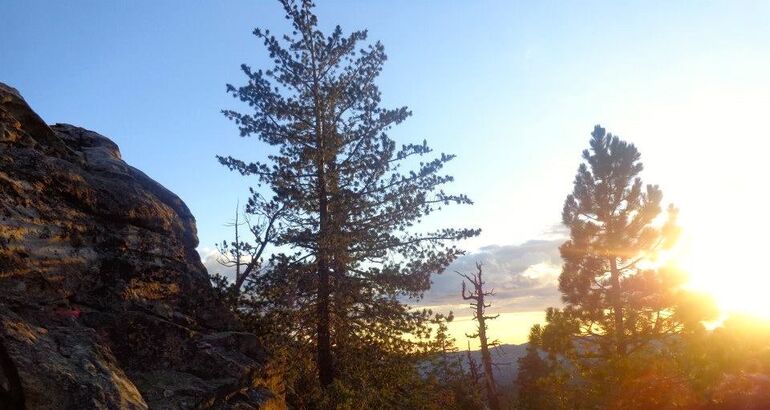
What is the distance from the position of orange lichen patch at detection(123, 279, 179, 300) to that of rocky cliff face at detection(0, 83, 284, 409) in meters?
0.02

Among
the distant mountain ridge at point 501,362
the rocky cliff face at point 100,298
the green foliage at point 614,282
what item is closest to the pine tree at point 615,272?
the green foliage at point 614,282

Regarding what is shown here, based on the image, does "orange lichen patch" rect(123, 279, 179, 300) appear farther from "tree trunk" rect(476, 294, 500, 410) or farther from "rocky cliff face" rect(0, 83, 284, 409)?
"tree trunk" rect(476, 294, 500, 410)

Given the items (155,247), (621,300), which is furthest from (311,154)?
(621,300)

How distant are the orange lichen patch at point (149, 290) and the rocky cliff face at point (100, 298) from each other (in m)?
0.02

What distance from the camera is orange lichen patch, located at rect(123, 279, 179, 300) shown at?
8616 millimetres

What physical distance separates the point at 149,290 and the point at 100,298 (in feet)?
3.29

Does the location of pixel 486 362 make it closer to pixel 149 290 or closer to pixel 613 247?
pixel 613 247

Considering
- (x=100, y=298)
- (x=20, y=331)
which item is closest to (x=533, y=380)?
(x=100, y=298)

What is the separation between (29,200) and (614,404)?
37.5 feet

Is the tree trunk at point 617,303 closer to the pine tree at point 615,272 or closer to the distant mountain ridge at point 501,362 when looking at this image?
the pine tree at point 615,272

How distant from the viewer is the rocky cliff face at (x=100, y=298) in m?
5.64

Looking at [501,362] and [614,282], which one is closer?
[614,282]

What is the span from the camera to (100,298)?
317 inches

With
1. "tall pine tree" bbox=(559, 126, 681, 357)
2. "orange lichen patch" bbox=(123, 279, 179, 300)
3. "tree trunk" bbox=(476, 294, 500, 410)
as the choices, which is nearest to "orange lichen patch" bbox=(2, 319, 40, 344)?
"orange lichen patch" bbox=(123, 279, 179, 300)
